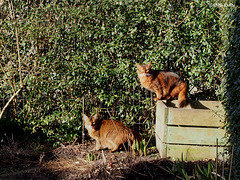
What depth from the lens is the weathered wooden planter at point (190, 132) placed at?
3.87 m

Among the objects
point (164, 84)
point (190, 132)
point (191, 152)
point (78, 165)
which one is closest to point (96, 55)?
point (164, 84)

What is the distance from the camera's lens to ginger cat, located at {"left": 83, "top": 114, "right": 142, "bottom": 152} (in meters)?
4.21

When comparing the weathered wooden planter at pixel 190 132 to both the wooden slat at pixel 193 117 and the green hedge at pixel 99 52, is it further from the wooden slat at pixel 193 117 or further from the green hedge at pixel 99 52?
the green hedge at pixel 99 52

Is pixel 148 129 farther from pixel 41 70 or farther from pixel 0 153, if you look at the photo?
pixel 0 153

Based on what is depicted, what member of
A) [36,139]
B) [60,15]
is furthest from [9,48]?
[36,139]

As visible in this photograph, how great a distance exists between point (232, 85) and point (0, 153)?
3.51 m

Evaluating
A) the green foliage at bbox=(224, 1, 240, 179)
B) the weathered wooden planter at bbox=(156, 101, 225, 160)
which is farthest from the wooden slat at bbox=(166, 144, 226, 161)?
the green foliage at bbox=(224, 1, 240, 179)

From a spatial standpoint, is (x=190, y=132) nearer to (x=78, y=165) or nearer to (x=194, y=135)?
(x=194, y=135)

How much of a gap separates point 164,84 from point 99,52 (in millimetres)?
1345

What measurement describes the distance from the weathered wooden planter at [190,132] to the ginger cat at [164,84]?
0.38m

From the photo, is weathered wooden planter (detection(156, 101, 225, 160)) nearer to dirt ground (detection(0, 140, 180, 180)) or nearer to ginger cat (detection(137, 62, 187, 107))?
dirt ground (detection(0, 140, 180, 180))

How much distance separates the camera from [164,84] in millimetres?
4176

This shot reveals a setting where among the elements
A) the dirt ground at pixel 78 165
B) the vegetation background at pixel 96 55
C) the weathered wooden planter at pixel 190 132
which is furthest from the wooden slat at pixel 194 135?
the vegetation background at pixel 96 55

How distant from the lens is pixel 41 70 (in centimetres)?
484
